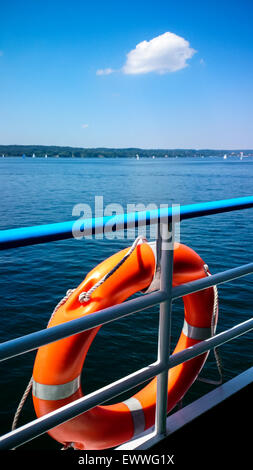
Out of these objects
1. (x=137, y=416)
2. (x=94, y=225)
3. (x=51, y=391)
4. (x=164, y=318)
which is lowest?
(x=137, y=416)

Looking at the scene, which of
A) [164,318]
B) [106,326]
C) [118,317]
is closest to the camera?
[118,317]

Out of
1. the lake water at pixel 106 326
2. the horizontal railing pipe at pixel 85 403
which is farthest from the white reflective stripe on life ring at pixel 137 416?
the lake water at pixel 106 326

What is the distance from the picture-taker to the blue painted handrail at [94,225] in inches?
31.8

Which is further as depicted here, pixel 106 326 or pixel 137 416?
pixel 106 326

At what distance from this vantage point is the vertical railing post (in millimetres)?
1097

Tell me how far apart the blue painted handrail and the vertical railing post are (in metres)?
0.06

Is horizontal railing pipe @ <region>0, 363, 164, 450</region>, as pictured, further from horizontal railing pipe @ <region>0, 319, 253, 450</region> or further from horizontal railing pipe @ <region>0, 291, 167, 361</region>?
horizontal railing pipe @ <region>0, 291, 167, 361</region>

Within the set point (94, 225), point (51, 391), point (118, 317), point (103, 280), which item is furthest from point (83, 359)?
point (94, 225)

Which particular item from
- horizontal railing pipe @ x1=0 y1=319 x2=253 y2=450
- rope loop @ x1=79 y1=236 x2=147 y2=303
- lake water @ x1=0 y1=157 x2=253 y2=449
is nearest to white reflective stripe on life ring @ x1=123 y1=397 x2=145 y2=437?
horizontal railing pipe @ x1=0 y1=319 x2=253 y2=450

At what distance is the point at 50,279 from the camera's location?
7.32 metres

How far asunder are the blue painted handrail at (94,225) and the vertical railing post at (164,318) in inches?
2.5

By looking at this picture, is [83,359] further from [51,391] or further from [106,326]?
[106,326]

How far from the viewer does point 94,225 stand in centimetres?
92

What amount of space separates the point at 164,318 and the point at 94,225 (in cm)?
42
